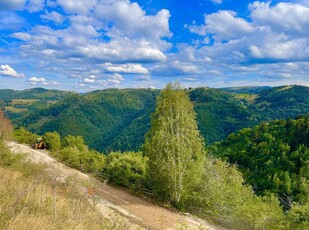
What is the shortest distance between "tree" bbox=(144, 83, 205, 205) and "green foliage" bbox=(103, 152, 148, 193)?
3363 mm

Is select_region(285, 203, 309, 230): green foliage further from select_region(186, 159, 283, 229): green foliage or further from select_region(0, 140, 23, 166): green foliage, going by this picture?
select_region(0, 140, 23, 166): green foliage

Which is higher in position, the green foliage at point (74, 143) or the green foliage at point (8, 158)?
the green foliage at point (8, 158)

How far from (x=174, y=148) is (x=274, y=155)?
206ft

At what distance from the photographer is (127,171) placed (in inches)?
1003

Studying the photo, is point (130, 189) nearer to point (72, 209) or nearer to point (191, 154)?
point (191, 154)

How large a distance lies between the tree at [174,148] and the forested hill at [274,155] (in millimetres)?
43721

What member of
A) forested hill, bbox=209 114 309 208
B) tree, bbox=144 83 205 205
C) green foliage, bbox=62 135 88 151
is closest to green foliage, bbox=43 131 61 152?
green foliage, bbox=62 135 88 151

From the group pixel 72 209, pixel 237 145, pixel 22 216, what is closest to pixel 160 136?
pixel 72 209

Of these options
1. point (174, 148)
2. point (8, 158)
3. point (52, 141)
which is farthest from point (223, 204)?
point (52, 141)

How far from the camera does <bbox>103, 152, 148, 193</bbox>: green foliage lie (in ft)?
81.7

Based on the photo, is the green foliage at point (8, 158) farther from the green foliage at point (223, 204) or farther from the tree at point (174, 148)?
the green foliage at point (223, 204)

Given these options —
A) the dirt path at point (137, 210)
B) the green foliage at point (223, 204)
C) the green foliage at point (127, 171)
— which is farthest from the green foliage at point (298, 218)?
the green foliage at point (127, 171)

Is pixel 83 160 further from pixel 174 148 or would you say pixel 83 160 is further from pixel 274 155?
pixel 274 155

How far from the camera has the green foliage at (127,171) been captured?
24888 mm
